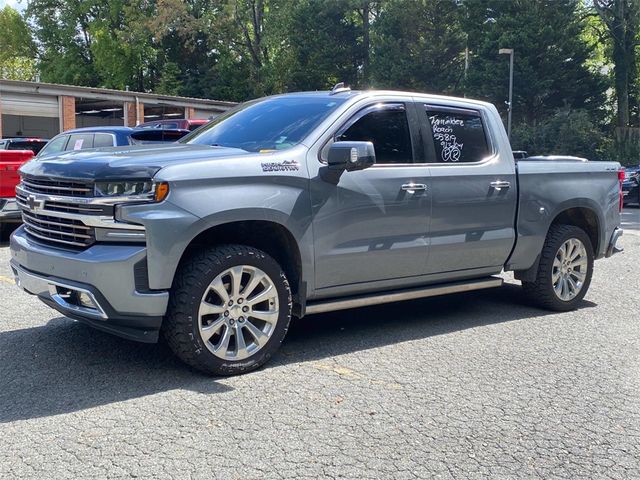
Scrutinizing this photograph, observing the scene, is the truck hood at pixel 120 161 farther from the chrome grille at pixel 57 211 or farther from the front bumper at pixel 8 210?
the front bumper at pixel 8 210

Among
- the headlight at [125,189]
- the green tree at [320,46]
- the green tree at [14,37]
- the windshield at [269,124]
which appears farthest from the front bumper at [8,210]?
the green tree at [14,37]

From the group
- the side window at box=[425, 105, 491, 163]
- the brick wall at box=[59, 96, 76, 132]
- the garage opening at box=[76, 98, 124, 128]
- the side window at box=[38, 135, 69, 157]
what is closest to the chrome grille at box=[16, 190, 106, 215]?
the side window at box=[425, 105, 491, 163]

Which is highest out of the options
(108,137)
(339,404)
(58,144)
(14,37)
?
(14,37)

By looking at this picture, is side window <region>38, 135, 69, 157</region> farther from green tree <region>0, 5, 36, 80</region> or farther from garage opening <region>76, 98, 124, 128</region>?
green tree <region>0, 5, 36, 80</region>

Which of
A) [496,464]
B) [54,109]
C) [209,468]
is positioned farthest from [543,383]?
[54,109]

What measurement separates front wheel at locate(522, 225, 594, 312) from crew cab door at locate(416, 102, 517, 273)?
2.03ft

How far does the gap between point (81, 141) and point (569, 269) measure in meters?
7.72

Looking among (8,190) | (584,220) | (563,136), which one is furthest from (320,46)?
(584,220)

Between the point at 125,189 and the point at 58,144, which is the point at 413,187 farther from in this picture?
the point at 58,144

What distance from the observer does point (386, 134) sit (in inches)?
220

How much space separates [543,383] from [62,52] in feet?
184

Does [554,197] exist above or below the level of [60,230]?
above

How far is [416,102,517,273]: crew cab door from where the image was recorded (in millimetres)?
5738

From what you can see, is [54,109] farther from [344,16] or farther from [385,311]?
[385,311]
